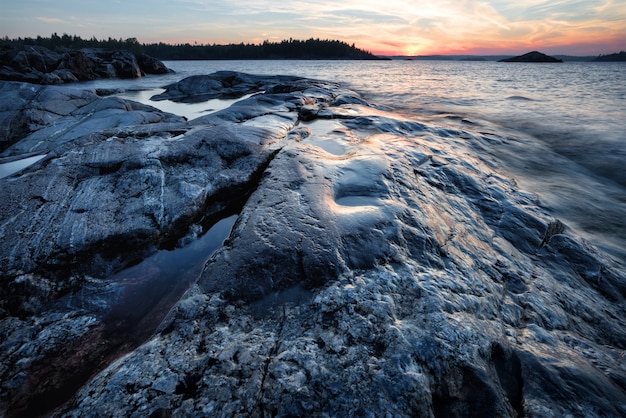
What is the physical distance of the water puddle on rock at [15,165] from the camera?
5375mm

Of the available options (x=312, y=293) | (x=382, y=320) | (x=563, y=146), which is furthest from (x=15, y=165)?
(x=563, y=146)

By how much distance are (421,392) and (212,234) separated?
302 centimetres

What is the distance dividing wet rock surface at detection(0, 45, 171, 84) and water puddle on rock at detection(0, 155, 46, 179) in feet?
74.6

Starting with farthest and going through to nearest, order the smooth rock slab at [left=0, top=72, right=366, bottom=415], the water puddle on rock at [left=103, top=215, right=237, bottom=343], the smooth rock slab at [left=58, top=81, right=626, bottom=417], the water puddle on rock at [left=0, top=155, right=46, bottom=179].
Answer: the water puddle on rock at [left=0, top=155, right=46, bottom=179] → the water puddle on rock at [left=103, top=215, right=237, bottom=343] → the smooth rock slab at [left=0, top=72, right=366, bottom=415] → the smooth rock slab at [left=58, top=81, right=626, bottom=417]

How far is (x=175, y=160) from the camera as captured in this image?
4.45 m

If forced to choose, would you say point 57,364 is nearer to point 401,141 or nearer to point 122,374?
point 122,374

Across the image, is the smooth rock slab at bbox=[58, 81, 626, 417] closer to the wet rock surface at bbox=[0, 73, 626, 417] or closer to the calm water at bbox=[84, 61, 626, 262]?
the wet rock surface at bbox=[0, 73, 626, 417]

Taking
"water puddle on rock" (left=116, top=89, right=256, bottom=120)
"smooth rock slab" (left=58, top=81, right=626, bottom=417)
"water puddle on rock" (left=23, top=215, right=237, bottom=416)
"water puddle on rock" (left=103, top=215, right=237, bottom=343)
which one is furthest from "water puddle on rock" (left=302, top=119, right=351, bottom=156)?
"water puddle on rock" (left=116, top=89, right=256, bottom=120)

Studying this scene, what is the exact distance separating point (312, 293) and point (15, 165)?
7.00 m

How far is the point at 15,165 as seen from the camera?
226 inches

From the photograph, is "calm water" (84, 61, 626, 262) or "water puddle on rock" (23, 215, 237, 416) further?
"calm water" (84, 61, 626, 262)

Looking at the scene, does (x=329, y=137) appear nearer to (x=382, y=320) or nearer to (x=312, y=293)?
(x=312, y=293)

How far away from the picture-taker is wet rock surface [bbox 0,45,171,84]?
22.7m

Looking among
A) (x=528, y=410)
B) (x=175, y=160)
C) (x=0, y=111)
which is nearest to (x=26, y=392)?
(x=175, y=160)
